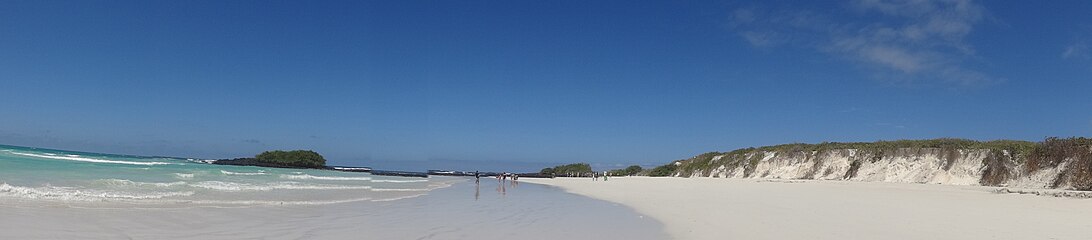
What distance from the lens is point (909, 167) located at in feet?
109

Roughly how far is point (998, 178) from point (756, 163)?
19.7m

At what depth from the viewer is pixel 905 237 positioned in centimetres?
809

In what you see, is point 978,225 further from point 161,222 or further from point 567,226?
point 161,222

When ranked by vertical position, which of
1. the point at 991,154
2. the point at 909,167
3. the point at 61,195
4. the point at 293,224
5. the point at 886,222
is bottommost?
the point at 293,224

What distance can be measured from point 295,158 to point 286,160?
1846mm

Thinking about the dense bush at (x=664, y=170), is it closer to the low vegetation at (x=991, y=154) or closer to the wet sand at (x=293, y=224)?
the low vegetation at (x=991, y=154)

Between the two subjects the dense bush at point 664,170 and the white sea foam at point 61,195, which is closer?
the white sea foam at point 61,195

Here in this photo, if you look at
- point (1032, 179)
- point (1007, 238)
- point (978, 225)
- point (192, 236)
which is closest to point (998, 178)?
point (1032, 179)

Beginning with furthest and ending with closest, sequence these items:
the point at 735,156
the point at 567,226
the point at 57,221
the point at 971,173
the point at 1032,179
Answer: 1. the point at 735,156
2. the point at 971,173
3. the point at 1032,179
4. the point at 567,226
5. the point at 57,221

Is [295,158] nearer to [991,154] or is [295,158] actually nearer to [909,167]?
[909,167]

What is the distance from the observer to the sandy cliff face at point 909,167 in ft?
82.9

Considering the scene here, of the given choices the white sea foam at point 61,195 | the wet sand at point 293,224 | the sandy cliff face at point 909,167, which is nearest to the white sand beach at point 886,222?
the wet sand at point 293,224

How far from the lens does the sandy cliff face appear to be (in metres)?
25.3

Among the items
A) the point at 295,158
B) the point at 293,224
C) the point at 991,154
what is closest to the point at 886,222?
the point at 293,224
